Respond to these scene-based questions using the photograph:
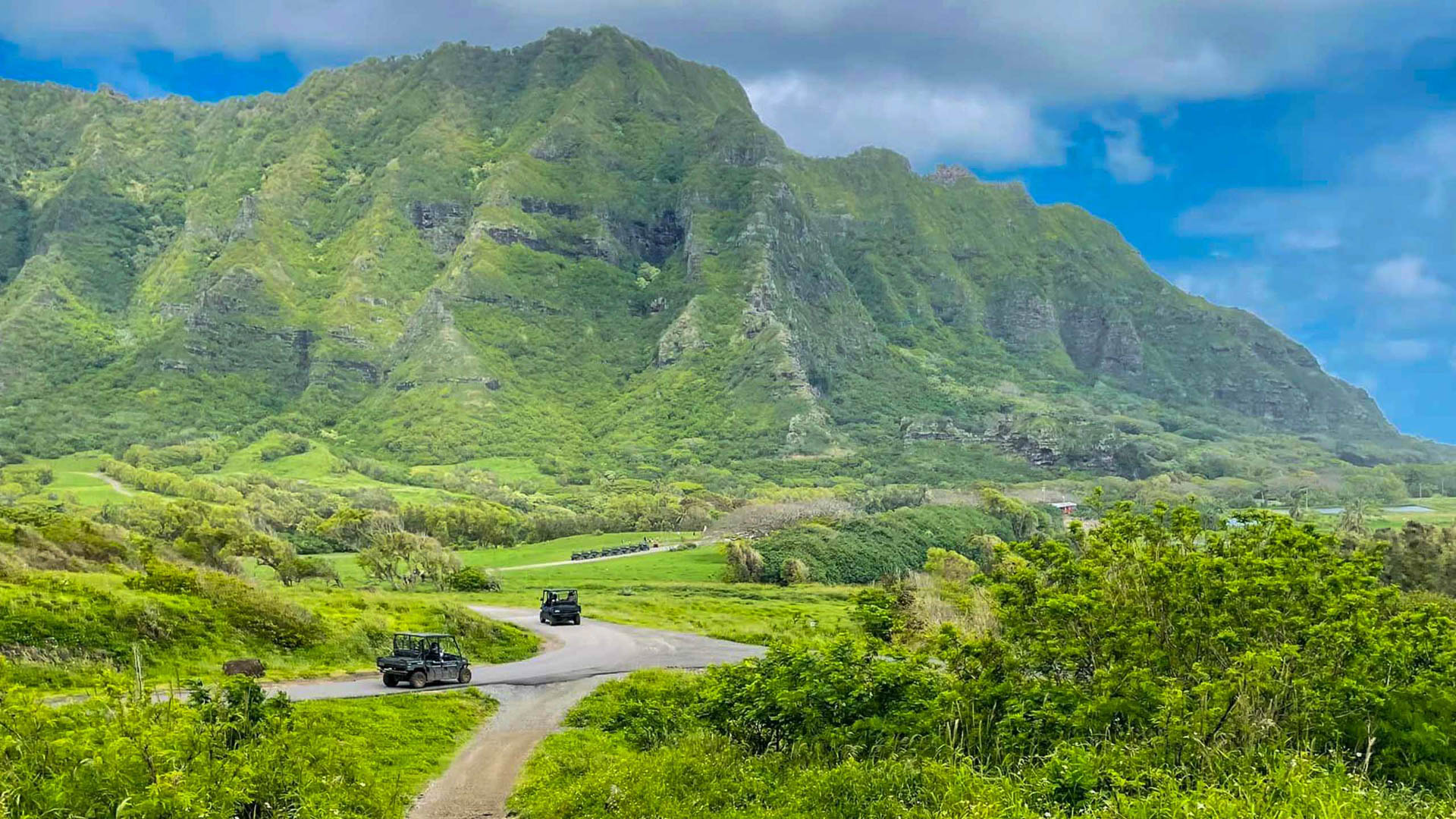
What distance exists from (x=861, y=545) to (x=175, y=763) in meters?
98.1

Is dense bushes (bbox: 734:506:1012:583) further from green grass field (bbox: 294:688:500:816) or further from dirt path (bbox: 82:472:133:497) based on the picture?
dirt path (bbox: 82:472:133:497)

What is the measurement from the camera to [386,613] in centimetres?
4378

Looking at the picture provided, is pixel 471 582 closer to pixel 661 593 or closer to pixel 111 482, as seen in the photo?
pixel 661 593

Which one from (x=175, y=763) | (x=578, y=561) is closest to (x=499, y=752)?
(x=175, y=763)

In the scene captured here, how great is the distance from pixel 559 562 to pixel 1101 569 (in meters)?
92.2

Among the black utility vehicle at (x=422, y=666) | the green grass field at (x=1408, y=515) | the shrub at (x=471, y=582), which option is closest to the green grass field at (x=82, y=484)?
the shrub at (x=471, y=582)

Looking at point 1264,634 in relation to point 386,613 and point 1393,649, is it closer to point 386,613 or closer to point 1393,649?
point 1393,649

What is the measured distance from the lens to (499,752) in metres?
22.1

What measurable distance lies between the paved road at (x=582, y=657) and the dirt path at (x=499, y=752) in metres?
2.19

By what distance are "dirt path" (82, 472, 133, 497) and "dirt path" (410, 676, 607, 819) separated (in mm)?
142460

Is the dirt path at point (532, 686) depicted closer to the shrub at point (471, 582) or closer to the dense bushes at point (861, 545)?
the shrub at point (471, 582)

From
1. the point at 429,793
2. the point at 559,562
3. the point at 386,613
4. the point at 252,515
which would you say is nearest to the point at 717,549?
the point at 559,562

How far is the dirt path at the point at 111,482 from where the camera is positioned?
5950 inches

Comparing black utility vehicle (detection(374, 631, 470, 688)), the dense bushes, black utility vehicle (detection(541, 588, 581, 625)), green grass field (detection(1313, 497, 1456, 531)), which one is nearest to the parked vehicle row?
the dense bushes
